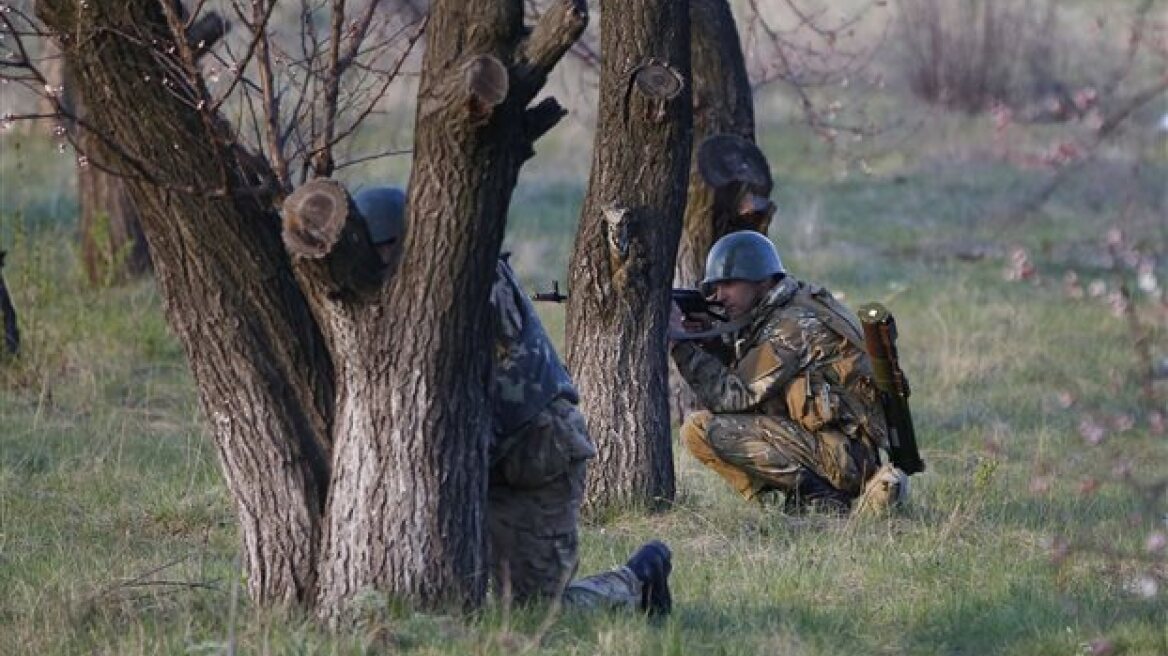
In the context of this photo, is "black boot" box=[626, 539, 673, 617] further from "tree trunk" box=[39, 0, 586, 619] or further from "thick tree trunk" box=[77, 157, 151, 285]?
"thick tree trunk" box=[77, 157, 151, 285]

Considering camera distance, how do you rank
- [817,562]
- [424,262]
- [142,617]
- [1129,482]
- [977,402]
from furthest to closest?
[977,402]
[817,562]
[142,617]
[424,262]
[1129,482]

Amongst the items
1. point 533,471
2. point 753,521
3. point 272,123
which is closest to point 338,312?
point 272,123

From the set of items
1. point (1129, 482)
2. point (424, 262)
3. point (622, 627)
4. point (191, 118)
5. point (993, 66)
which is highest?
point (993, 66)

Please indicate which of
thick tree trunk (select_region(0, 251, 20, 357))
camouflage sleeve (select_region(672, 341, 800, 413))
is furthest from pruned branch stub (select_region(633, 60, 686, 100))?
thick tree trunk (select_region(0, 251, 20, 357))

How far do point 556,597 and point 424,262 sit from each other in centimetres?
125

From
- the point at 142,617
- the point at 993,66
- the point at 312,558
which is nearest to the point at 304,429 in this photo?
the point at 312,558

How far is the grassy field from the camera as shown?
572cm

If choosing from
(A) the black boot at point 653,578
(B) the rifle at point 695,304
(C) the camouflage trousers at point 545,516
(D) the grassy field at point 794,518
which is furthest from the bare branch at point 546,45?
(B) the rifle at point 695,304

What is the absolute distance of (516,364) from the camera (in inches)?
242

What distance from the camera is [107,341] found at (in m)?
12.1

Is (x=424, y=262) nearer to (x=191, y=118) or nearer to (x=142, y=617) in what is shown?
(x=191, y=118)

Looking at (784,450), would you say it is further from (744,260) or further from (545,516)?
(545,516)

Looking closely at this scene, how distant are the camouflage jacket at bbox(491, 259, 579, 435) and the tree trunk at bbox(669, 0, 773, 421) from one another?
3596mm

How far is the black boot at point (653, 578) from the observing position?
6.32m
